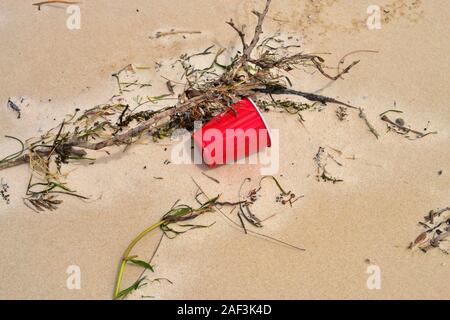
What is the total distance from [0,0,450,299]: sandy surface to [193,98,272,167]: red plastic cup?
167 millimetres

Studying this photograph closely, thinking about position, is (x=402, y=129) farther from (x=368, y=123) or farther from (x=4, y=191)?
(x=4, y=191)

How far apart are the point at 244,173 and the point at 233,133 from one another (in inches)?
11.3

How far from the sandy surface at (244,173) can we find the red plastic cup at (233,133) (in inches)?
6.6

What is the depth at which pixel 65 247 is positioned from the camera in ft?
9.47

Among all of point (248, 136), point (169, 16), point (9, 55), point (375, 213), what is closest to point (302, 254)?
point (375, 213)

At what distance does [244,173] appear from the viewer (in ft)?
10.1

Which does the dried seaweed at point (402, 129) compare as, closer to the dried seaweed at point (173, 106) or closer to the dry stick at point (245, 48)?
the dried seaweed at point (173, 106)

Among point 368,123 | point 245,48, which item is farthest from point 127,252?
point 368,123

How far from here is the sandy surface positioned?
9.21 feet

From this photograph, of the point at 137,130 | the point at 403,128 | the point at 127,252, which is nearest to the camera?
the point at 127,252

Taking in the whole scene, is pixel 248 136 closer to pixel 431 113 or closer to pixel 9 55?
pixel 431 113

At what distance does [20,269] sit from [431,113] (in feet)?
8.58

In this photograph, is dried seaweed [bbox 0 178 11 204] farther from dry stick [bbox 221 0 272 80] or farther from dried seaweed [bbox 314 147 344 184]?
dried seaweed [bbox 314 147 344 184]

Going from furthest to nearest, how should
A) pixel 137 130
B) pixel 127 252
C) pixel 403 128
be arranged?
1. pixel 403 128
2. pixel 137 130
3. pixel 127 252
